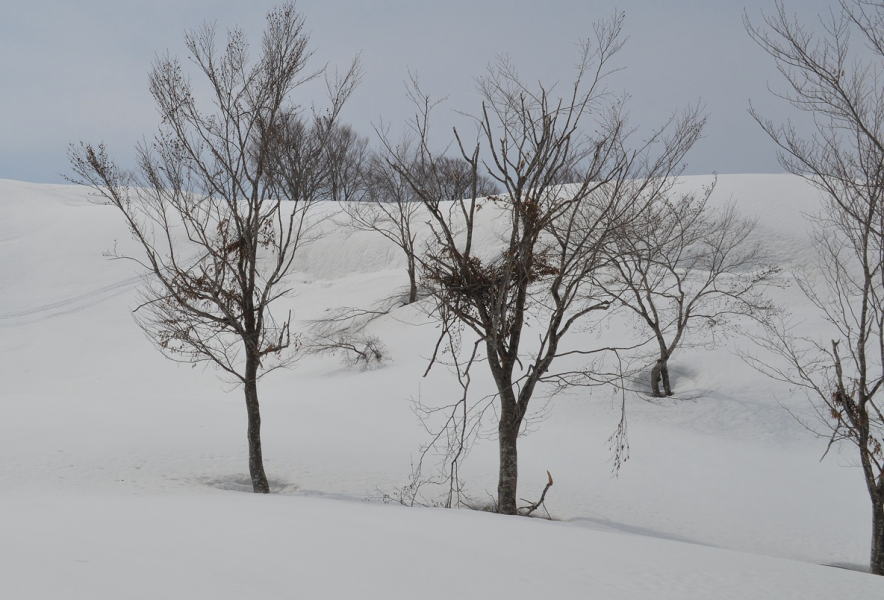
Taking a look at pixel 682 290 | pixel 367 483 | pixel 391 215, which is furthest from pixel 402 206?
pixel 367 483

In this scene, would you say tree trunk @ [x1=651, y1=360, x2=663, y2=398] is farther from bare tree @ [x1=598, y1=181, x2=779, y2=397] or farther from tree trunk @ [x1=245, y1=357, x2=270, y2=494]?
tree trunk @ [x1=245, y1=357, x2=270, y2=494]

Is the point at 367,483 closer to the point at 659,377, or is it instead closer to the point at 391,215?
the point at 659,377

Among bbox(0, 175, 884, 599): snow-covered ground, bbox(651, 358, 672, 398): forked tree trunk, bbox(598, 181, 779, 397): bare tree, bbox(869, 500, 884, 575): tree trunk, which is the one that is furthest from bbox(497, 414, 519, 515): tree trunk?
bbox(651, 358, 672, 398): forked tree trunk

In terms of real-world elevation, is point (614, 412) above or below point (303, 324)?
below

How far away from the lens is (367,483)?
434 inches

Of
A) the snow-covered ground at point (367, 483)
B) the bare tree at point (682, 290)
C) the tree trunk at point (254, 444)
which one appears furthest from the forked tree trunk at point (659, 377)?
the tree trunk at point (254, 444)

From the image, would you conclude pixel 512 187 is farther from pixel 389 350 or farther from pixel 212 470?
pixel 389 350

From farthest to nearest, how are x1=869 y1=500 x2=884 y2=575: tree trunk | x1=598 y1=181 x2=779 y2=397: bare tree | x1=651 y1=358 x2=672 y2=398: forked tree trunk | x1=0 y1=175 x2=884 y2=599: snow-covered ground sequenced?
1. x1=651 y1=358 x2=672 y2=398: forked tree trunk
2. x1=598 y1=181 x2=779 y2=397: bare tree
3. x1=869 y1=500 x2=884 y2=575: tree trunk
4. x1=0 y1=175 x2=884 y2=599: snow-covered ground

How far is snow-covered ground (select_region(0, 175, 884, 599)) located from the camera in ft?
13.8

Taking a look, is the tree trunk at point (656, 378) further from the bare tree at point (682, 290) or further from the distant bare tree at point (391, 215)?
the distant bare tree at point (391, 215)

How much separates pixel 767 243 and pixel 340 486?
2349cm

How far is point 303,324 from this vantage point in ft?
84.2

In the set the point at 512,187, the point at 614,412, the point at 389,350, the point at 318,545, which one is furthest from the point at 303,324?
the point at 318,545

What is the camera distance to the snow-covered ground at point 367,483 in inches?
165
